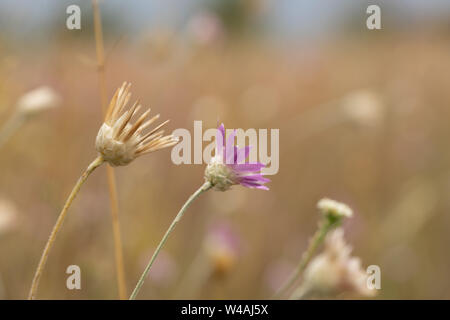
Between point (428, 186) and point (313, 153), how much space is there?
1.00 meters


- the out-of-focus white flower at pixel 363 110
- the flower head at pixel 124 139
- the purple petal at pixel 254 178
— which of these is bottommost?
the purple petal at pixel 254 178

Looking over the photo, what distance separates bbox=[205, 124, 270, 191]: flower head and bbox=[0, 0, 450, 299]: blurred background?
0.90 feet

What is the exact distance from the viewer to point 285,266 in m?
1.66

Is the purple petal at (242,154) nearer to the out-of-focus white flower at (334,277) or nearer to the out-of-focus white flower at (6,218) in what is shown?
the out-of-focus white flower at (334,277)

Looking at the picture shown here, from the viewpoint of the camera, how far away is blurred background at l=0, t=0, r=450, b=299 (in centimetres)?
129

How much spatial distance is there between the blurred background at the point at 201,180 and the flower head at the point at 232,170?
275 mm

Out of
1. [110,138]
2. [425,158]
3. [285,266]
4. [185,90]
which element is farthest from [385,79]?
[110,138]

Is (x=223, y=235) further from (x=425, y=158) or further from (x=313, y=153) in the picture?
(x=313, y=153)

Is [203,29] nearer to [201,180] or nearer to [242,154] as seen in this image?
[201,180]

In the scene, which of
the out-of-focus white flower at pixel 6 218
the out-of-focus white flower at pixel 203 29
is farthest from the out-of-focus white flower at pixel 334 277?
the out-of-focus white flower at pixel 203 29

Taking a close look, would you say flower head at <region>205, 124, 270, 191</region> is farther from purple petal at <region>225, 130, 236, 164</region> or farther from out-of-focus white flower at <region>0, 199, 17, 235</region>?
out-of-focus white flower at <region>0, 199, 17, 235</region>

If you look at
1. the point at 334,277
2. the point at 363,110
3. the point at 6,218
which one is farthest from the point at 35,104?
the point at 363,110

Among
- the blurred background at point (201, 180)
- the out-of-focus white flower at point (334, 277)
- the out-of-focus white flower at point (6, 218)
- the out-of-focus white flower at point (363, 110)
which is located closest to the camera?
the out-of-focus white flower at point (334, 277)

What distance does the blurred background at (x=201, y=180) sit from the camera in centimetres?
129
